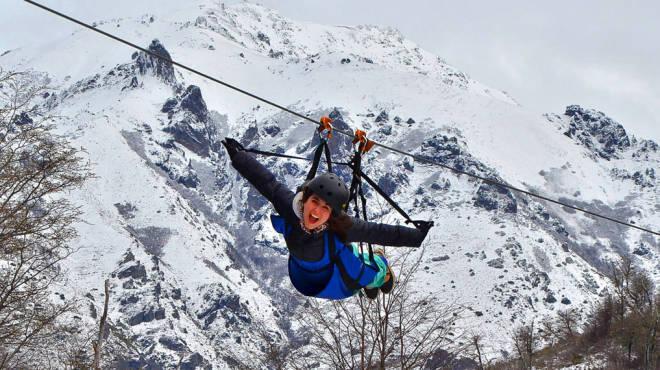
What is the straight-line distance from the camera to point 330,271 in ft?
29.1

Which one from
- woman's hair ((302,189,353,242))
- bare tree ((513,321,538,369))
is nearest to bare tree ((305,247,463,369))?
woman's hair ((302,189,353,242))

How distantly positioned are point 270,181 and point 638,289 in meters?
40.9

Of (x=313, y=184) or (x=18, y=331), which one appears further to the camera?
(x=18, y=331)

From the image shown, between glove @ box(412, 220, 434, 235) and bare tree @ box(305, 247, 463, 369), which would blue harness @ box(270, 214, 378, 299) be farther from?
bare tree @ box(305, 247, 463, 369)

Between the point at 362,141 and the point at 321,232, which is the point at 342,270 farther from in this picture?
the point at 362,141

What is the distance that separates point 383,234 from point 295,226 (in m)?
1.13

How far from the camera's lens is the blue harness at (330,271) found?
28.9 feet

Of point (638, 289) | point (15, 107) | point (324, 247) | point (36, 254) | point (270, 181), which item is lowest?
point (324, 247)

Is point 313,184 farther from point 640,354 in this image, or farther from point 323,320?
point 640,354

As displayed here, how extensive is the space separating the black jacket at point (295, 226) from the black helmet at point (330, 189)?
442 mm

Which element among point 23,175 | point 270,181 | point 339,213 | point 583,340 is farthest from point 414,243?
point 583,340

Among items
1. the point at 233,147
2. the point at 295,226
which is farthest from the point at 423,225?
the point at 233,147

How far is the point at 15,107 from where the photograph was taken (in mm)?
19516

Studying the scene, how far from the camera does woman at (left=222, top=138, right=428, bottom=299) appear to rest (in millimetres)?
8336
